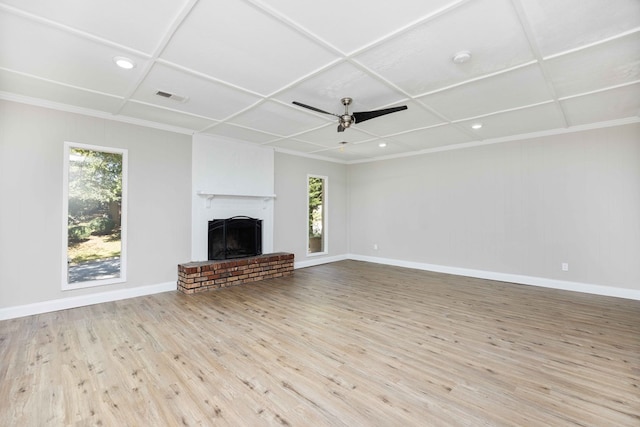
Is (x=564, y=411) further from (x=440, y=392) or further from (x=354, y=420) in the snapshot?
(x=354, y=420)

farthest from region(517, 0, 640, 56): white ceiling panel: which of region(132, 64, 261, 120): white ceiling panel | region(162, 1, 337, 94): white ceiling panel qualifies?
region(132, 64, 261, 120): white ceiling panel

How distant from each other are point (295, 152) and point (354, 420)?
5742mm

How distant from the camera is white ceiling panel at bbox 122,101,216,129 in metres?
4.04

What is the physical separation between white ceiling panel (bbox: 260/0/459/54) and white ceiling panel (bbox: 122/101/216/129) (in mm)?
2776

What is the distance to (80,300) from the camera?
406 centimetres

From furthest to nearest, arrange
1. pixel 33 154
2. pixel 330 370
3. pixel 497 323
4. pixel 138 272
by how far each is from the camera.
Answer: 1. pixel 138 272
2. pixel 33 154
3. pixel 497 323
4. pixel 330 370

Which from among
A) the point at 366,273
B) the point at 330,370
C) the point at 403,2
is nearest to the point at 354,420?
the point at 330,370

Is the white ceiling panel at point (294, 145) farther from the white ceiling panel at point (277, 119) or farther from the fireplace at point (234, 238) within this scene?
the fireplace at point (234, 238)

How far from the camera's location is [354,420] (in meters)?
1.84

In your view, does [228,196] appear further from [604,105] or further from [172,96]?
[604,105]

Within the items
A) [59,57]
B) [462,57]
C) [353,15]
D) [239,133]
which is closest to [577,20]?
[462,57]

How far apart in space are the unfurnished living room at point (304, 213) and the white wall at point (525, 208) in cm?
3

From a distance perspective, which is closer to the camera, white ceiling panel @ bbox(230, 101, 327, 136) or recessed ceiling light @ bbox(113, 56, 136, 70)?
recessed ceiling light @ bbox(113, 56, 136, 70)

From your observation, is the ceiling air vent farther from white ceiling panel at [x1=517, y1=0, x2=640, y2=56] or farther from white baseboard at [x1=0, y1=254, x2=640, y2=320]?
white ceiling panel at [x1=517, y1=0, x2=640, y2=56]
